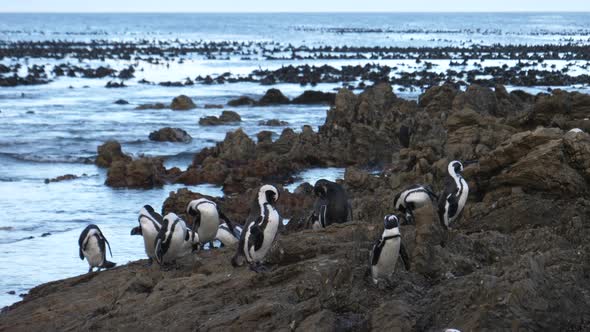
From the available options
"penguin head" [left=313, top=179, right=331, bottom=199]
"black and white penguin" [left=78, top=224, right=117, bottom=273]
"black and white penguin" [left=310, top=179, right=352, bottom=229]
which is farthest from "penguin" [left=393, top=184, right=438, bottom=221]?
"black and white penguin" [left=78, top=224, right=117, bottom=273]

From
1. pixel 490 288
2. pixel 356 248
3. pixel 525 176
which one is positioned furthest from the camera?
pixel 525 176

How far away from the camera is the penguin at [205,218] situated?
10.3 m

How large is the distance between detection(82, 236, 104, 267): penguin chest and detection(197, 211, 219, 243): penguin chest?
119 centimetres

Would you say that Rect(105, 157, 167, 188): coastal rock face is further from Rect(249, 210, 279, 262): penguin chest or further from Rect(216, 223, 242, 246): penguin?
Rect(249, 210, 279, 262): penguin chest

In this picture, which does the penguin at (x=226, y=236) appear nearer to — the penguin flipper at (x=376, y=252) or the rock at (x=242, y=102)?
the penguin flipper at (x=376, y=252)

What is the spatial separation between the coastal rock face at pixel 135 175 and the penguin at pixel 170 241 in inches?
334

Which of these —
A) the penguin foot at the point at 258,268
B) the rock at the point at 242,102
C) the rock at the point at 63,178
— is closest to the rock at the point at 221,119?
the rock at the point at 242,102

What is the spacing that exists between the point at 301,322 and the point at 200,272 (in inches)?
96.4

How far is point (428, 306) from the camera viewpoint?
6594mm

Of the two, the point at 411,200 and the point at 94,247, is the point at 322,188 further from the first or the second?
the point at 94,247

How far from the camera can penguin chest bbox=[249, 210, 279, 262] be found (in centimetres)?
854

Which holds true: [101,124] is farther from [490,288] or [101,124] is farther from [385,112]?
[490,288]

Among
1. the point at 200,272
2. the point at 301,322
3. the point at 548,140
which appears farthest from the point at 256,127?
the point at 301,322

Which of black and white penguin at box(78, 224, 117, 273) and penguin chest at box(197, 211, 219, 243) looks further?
black and white penguin at box(78, 224, 117, 273)
